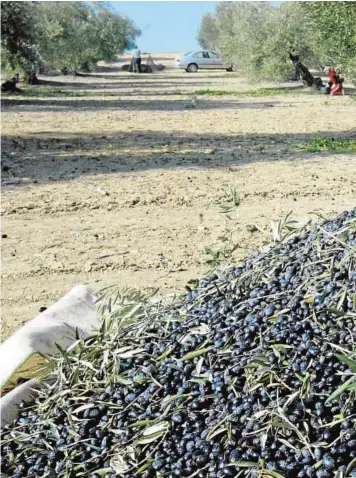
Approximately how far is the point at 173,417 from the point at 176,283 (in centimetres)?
313

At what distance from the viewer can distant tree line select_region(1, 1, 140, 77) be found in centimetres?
2078

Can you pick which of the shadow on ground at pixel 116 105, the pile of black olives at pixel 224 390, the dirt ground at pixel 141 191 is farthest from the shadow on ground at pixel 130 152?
the pile of black olives at pixel 224 390

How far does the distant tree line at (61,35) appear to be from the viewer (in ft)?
68.2

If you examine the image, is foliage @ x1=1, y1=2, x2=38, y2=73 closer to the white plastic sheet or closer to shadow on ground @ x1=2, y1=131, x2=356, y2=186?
shadow on ground @ x1=2, y1=131, x2=356, y2=186

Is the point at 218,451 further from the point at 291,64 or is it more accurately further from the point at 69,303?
the point at 291,64

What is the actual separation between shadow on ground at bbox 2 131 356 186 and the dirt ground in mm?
19

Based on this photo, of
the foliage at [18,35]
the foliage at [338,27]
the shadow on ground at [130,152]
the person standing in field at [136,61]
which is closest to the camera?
the shadow on ground at [130,152]

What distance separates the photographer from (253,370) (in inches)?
93.4

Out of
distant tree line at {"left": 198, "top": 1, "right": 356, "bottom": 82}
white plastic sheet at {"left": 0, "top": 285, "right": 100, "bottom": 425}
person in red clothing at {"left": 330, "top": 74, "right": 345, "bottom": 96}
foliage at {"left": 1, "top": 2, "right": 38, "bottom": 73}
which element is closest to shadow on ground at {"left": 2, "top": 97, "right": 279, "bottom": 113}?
foliage at {"left": 1, "top": 2, "right": 38, "bottom": 73}

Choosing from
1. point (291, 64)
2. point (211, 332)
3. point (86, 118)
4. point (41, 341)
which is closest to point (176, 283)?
point (41, 341)

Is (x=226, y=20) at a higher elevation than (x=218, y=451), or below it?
higher

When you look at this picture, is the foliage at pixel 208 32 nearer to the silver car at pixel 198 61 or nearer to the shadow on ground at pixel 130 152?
the silver car at pixel 198 61

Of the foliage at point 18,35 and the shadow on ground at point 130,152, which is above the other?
Result: the foliage at point 18,35

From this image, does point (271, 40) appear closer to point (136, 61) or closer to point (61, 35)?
point (61, 35)
